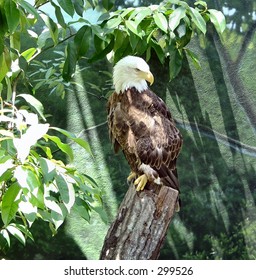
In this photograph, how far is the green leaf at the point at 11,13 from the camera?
3.80 feet

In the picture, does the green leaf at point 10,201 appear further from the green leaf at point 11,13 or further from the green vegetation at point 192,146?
the green vegetation at point 192,146

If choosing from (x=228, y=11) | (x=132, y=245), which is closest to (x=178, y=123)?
(x=228, y=11)

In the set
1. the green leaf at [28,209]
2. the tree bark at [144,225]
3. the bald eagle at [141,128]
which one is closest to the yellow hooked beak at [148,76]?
the bald eagle at [141,128]

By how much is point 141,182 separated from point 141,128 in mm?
175

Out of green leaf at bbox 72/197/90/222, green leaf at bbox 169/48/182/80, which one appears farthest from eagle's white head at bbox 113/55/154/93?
green leaf at bbox 72/197/90/222

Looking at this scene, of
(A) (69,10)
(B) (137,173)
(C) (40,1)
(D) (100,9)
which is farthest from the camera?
(D) (100,9)

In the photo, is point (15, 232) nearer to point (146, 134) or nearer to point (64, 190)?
point (146, 134)

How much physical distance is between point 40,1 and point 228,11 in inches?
38.1

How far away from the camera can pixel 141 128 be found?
1.74 metres

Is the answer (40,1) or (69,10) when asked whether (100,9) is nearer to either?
(40,1)

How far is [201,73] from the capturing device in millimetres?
2307

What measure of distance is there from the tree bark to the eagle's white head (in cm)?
37

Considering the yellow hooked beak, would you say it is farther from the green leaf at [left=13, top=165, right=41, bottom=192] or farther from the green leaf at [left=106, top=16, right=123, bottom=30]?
the green leaf at [left=13, top=165, right=41, bottom=192]

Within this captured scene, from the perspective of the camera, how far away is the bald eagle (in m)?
1.74
